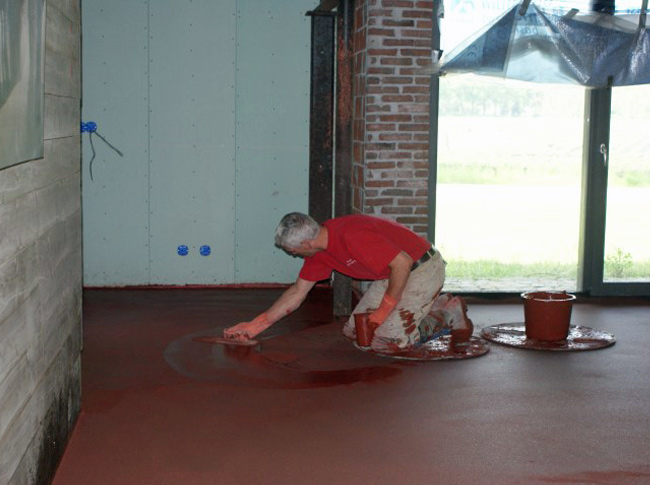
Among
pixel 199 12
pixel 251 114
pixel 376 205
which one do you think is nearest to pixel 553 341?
pixel 376 205

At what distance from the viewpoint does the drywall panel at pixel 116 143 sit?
23.2 ft

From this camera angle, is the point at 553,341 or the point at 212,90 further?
the point at 212,90

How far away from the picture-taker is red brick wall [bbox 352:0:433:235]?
6465mm

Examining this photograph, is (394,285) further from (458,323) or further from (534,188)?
(534,188)

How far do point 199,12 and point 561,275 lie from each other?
11.5 feet

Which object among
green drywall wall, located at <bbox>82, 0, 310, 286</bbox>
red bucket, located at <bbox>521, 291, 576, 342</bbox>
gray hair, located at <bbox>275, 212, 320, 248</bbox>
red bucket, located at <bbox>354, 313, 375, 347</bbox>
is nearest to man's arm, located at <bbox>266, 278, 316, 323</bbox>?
red bucket, located at <bbox>354, 313, 375, 347</bbox>

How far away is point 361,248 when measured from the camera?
5.00 m

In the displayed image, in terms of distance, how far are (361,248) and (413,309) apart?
24.8 inches

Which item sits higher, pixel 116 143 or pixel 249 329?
pixel 116 143

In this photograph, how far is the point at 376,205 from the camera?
6586 mm

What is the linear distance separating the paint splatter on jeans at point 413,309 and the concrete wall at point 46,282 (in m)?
1.91

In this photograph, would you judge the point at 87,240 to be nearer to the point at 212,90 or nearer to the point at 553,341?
the point at 212,90

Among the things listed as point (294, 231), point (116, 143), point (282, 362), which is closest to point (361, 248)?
point (294, 231)

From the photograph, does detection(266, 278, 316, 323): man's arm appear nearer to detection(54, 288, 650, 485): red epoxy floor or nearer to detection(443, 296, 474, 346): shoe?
detection(54, 288, 650, 485): red epoxy floor
